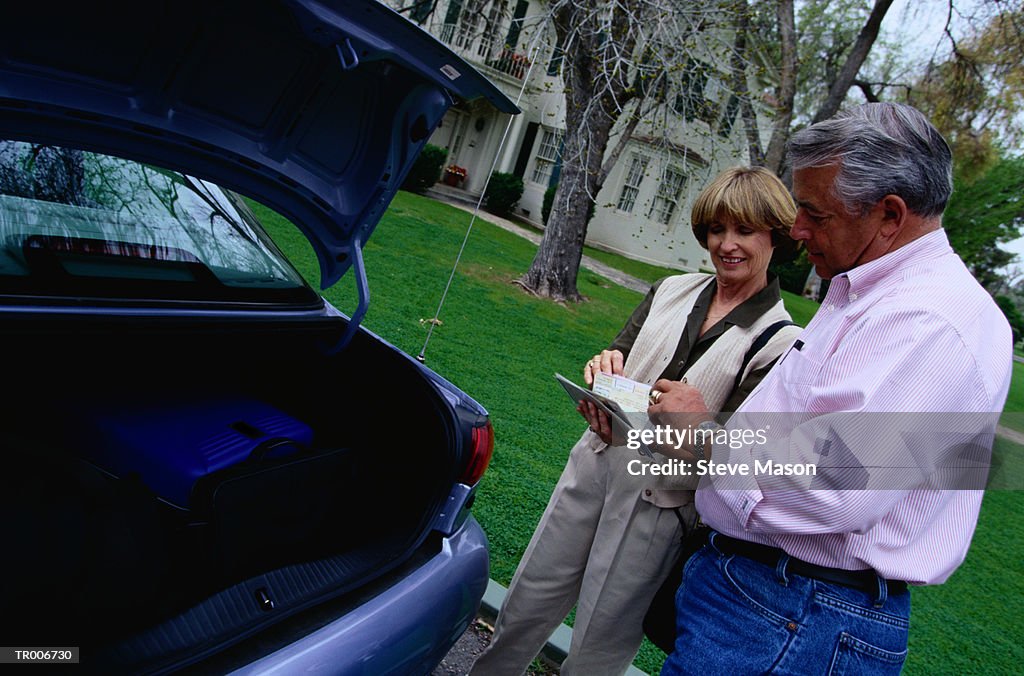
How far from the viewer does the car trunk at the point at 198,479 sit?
1.58 meters

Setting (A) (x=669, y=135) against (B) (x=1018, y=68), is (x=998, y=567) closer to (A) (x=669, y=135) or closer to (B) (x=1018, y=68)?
(A) (x=669, y=135)

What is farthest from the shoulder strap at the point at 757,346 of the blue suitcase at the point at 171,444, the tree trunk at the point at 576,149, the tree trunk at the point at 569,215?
the tree trunk at the point at 569,215

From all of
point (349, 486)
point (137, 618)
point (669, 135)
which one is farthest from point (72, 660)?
point (669, 135)

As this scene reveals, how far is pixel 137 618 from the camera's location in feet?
5.48

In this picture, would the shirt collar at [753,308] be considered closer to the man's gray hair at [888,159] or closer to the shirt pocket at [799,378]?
the shirt pocket at [799,378]

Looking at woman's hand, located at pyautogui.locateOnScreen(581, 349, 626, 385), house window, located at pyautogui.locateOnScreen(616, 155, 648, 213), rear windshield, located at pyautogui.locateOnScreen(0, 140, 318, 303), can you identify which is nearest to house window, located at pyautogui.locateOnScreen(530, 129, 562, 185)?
house window, located at pyautogui.locateOnScreen(616, 155, 648, 213)

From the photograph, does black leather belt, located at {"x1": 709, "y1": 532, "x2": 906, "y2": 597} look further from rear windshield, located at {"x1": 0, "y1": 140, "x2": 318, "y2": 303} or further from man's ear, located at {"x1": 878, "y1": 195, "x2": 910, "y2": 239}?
rear windshield, located at {"x1": 0, "y1": 140, "x2": 318, "y2": 303}

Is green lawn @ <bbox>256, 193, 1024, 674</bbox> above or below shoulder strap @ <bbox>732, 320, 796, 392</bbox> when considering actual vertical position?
below

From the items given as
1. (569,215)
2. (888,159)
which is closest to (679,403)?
(888,159)

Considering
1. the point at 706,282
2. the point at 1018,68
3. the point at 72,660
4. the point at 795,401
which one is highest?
the point at 1018,68

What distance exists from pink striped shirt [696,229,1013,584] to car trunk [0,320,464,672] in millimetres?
1103

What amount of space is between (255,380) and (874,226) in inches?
87.5

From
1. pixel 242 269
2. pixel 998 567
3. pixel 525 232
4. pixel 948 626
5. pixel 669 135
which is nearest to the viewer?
pixel 242 269

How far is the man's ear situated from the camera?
1.38 meters
